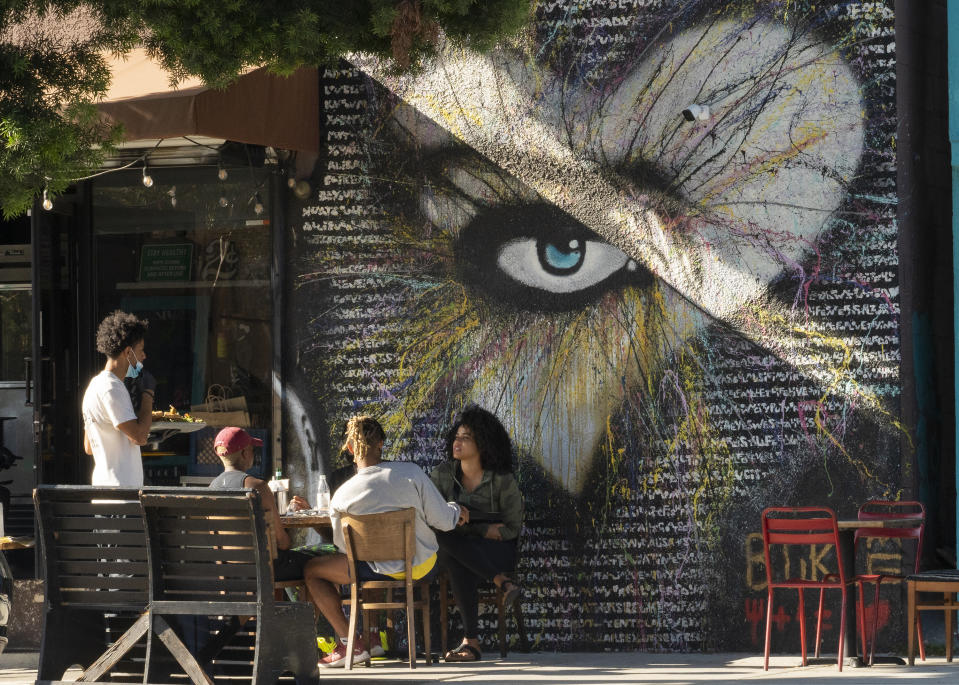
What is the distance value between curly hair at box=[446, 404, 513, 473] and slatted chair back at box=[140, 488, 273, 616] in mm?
2560

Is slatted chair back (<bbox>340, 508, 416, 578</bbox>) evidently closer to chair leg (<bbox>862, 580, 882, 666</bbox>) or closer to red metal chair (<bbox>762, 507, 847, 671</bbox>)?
red metal chair (<bbox>762, 507, 847, 671</bbox>)

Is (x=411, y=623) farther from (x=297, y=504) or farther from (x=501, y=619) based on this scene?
(x=297, y=504)

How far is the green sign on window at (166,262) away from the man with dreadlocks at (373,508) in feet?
7.22

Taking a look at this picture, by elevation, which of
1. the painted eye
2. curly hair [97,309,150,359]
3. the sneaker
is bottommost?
the sneaker

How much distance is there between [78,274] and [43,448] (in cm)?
128

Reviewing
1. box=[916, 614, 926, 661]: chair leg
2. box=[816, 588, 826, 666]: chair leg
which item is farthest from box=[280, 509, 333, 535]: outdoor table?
box=[916, 614, 926, 661]: chair leg

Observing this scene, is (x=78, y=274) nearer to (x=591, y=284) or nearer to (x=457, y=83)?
(x=457, y=83)

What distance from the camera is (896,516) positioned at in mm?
8000

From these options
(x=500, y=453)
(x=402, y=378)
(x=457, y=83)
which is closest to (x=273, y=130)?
(x=457, y=83)

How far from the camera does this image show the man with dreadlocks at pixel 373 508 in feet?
Answer: 25.7

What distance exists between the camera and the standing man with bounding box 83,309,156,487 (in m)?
7.74

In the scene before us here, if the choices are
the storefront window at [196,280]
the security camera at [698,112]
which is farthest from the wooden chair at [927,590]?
the storefront window at [196,280]

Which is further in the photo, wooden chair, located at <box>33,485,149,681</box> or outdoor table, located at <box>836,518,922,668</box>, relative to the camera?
outdoor table, located at <box>836,518,922,668</box>

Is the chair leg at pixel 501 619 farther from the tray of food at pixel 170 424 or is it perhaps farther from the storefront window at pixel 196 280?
the tray of food at pixel 170 424
